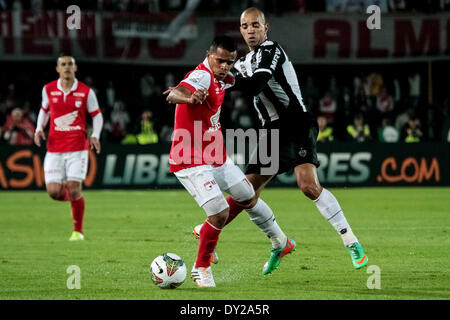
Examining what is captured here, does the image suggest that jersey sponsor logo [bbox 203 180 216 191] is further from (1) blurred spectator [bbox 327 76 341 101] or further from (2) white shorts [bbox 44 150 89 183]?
(1) blurred spectator [bbox 327 76 341 101]

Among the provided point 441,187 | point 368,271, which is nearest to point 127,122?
point 441,187

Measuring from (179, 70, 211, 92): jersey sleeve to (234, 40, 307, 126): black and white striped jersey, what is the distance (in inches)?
32.9

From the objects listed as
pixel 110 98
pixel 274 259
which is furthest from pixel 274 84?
pixel 110 98

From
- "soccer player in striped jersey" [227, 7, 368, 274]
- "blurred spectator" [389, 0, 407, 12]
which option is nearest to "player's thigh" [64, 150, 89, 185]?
"soccer player in striped jersey" [227, 7, 368, 274]

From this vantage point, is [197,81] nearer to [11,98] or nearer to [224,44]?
[224,44]

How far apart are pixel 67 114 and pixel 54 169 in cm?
74

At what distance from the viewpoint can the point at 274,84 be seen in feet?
28.0

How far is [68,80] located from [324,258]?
4.40m

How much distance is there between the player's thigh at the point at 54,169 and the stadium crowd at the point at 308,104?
28.8 feet

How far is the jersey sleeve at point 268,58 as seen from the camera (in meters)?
8.18

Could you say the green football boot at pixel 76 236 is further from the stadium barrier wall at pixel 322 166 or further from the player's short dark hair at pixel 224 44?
the stadium barrier wall at pixel 322 166

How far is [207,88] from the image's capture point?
7.52m

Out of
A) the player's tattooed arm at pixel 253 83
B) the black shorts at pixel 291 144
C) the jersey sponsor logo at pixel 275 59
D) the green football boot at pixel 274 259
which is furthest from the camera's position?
the black shorts at pixel 291 144

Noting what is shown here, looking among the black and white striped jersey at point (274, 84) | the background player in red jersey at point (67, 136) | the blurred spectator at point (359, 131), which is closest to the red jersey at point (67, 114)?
the background player in red jersey at point (67, 136)
